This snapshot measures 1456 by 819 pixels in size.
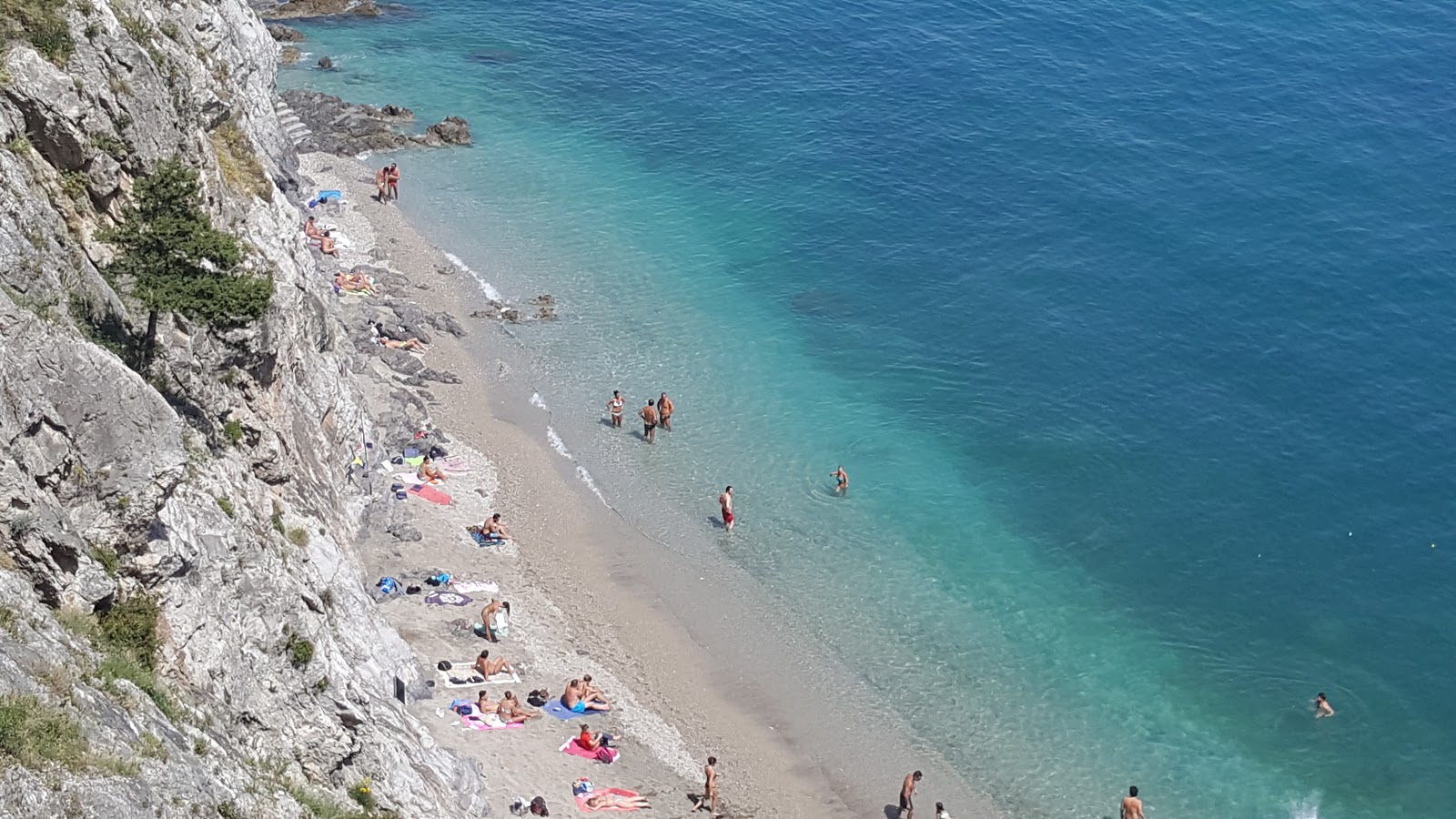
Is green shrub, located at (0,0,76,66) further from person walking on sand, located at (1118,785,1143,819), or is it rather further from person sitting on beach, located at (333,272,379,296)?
person walking on sand, located at (1118,785,1143,819)

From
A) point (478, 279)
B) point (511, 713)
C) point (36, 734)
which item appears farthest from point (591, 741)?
point (478, 279)

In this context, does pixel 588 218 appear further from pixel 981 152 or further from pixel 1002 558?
pixel 1002 558

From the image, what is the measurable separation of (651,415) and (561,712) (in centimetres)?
1433

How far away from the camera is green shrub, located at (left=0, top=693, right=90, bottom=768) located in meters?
14.9

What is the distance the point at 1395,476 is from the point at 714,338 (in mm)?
25347

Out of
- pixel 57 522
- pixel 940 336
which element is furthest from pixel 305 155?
pixel 57 522

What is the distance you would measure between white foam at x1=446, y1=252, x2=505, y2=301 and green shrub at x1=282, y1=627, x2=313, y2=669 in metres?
32.4

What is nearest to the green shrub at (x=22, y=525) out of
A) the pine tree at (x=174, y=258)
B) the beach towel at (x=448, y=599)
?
the pine tree at (x=174, y=258)

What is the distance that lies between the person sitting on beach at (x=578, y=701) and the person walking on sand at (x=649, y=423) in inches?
539

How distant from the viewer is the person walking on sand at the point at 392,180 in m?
62.2

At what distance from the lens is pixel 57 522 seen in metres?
20.0

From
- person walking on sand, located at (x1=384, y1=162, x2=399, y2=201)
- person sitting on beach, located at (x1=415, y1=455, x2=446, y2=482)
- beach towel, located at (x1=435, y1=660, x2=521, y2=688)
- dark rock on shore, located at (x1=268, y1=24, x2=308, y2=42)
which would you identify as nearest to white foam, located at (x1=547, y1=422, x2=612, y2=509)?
person sitting on beach, located at (x1=415, y1=455, x2=446, y2=482)

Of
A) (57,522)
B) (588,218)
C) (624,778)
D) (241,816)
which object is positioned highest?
(57,522)

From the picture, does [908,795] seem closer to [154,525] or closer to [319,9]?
[154,525]
